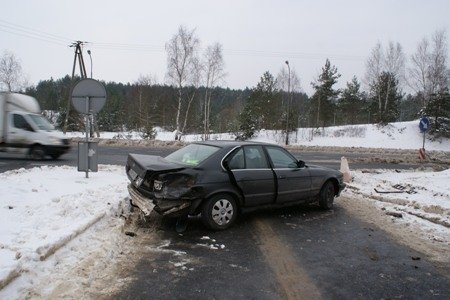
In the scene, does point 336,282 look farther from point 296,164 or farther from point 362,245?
point 296,164

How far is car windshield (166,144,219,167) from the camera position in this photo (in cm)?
625

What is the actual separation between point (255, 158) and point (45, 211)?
3701 mm

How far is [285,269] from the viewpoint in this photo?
182 inches

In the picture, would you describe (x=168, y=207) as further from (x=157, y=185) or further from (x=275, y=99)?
(x=275, y=99)

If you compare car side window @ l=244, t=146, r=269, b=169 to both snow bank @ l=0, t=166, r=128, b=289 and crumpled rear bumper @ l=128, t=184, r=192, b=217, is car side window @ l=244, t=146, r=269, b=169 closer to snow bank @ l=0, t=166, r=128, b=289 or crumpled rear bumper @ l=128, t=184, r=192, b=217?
crumpled rear bumper @ l=128, t=184, r=192, b=217

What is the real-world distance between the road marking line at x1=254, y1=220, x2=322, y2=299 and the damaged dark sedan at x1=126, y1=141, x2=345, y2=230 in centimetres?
73

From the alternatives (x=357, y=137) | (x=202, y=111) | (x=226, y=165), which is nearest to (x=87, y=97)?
(x=226, y=165)

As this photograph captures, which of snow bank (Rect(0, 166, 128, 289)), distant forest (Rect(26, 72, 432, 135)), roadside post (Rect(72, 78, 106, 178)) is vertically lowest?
snow bank (Rect(0, 166, 128, 289))

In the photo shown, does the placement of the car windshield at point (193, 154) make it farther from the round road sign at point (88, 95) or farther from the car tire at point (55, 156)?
the car tire at point (55, 156)

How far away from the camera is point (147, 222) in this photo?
6320 millimetres

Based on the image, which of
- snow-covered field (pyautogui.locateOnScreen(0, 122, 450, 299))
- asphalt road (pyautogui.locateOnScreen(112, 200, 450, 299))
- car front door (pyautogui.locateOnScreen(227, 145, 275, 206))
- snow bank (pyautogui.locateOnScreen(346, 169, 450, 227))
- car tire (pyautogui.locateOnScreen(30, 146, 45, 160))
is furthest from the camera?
car tire (pyautogui.locateOnScreen(30, 146, 45, 160))

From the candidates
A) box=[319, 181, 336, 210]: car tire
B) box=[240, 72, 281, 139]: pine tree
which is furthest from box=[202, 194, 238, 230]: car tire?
box=[240, 72, 281, 139]: pine tree

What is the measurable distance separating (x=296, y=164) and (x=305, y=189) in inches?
→ 21.4

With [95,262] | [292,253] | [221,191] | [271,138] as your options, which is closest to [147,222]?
[221,191]
